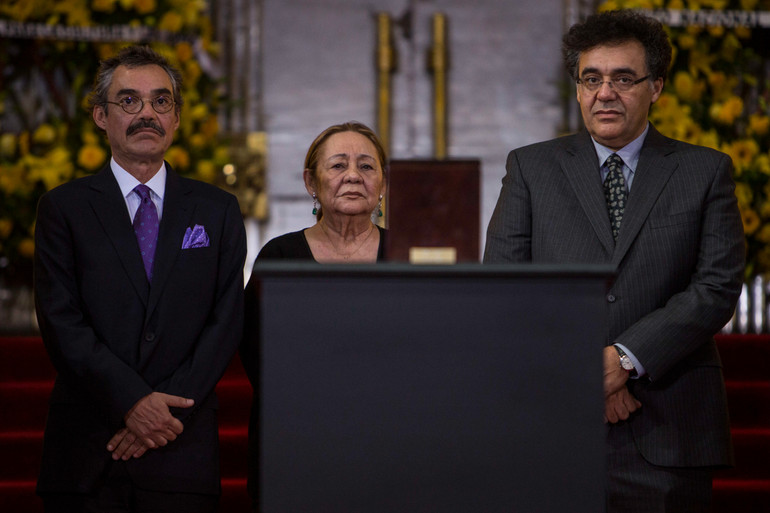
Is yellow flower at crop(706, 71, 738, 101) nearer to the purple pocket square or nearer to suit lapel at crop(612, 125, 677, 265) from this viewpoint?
suit lapel at crop(612, 125, 677, 265)

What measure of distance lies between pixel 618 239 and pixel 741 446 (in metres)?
1.69

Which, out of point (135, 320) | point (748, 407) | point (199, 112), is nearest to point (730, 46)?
point (748, 407)

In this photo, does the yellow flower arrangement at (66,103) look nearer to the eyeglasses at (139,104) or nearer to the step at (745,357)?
the eyeglasses at (139,104)

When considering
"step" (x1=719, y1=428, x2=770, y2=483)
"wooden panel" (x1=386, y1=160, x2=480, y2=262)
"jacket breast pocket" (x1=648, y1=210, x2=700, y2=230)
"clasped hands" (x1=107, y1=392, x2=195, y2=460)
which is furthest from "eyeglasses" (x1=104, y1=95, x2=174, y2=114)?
"step" (x1=719, y1=428, x2=770, y2=483)

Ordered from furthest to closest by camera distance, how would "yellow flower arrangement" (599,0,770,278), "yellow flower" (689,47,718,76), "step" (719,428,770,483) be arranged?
"yellow flower" (689,47,718,76)
"yellow flower arrangement" (599,0,770,278)
"step" (719,428,770,483)

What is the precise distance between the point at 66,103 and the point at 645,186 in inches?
132

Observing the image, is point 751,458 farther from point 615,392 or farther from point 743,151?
point 615,392

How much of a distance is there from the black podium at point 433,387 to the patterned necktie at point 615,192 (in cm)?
80

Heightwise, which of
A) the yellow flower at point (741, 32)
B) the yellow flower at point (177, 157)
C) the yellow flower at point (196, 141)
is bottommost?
the yellow flower at point (177, 157)

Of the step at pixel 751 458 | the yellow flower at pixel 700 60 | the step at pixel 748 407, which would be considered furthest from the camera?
the yellow flower at pixel 700 60

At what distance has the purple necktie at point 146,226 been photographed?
2352mm

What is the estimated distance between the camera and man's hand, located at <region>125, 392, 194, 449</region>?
2.20m

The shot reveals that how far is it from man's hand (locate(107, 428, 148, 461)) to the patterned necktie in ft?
3.87

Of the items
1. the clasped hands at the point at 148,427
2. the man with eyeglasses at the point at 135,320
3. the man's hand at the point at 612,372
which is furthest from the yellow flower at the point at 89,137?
the man's hand at the point at 612,372
